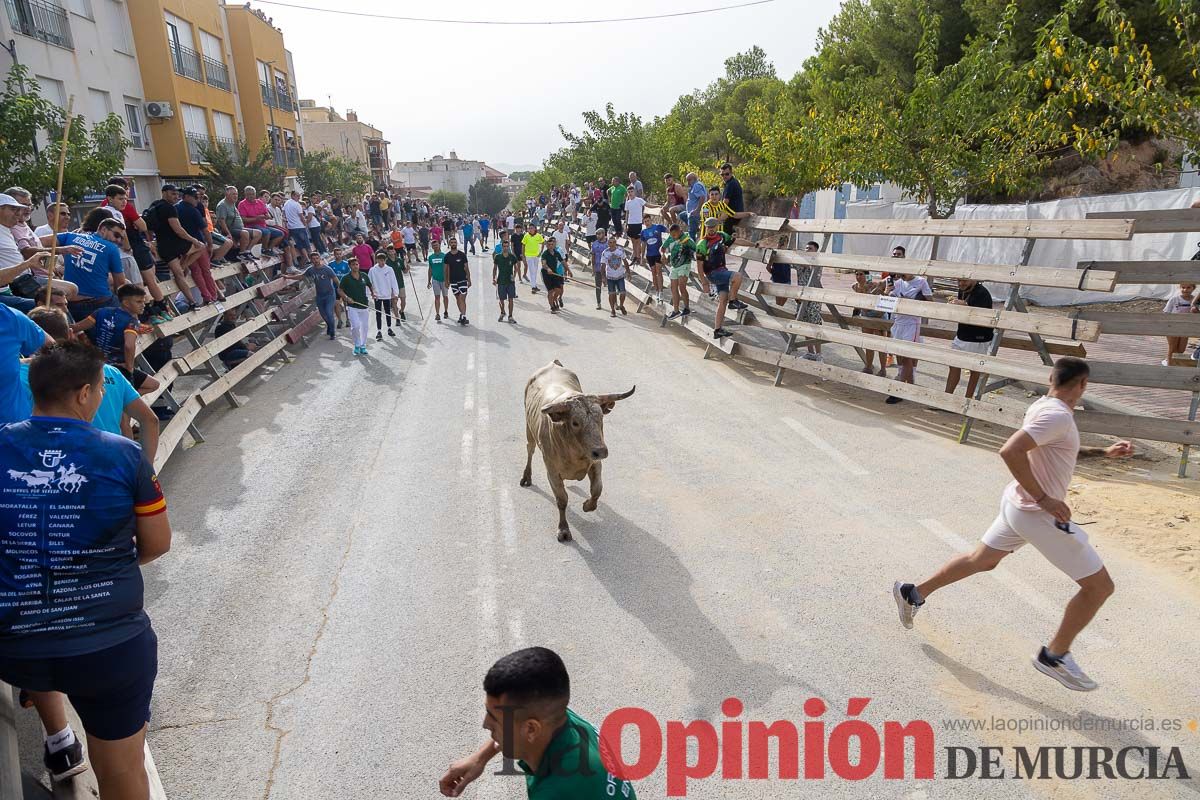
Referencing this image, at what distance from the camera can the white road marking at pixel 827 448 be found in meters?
8.00

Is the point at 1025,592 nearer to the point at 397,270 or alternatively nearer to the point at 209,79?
the point at 397,270

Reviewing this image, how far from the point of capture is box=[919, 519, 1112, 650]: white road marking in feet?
15.7

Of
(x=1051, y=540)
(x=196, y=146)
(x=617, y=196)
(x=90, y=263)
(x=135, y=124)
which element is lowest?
(x=1051, y=540)

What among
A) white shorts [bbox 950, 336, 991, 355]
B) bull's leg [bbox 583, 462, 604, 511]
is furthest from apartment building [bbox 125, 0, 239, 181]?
white shorts [bbox 950, 336, 991, 355]

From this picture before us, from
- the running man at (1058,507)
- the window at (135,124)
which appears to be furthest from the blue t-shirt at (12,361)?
the window at (135,124)

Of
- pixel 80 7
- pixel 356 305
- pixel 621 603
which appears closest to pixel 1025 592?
pixel 621 603

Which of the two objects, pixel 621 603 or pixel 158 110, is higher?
pixel 158 110

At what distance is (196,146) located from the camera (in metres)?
29.8

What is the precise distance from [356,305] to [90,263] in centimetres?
651

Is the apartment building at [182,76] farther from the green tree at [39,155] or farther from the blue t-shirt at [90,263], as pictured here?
the blue t-shirt at [90,263]

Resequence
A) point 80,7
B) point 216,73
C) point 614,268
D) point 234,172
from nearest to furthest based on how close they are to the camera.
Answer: point 614,268 < point 80,7 < point 234,172 < point 216,73

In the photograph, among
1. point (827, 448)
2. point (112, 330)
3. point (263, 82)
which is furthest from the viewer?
point (263, 82)

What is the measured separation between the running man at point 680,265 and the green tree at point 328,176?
21445 millimetres

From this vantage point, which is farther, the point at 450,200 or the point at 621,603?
the point at 450,200
